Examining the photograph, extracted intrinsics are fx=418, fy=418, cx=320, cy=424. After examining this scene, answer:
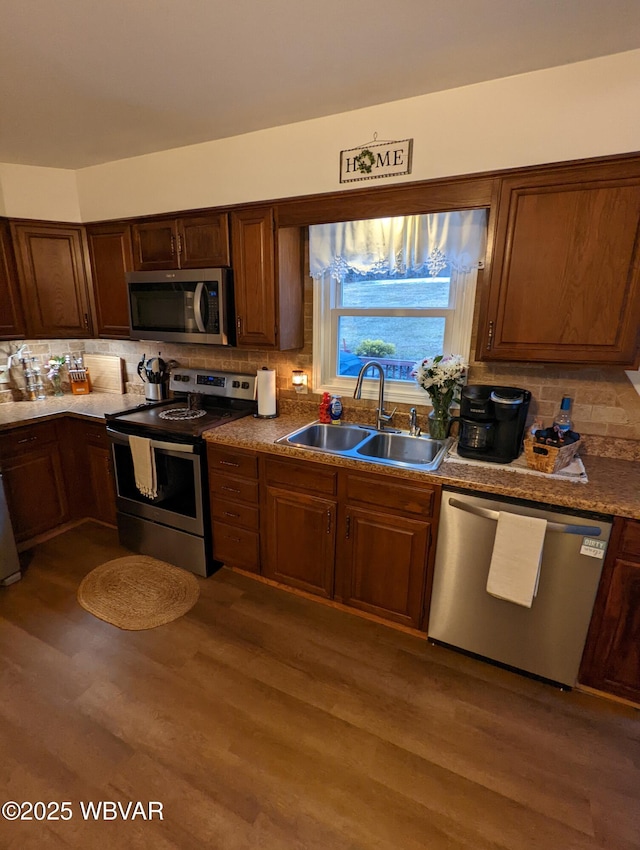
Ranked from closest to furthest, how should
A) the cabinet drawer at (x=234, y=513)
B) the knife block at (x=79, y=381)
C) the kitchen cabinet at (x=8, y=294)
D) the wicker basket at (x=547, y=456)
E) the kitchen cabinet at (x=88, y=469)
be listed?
1. the wicker basket at (x=547, y=456)
2. the cabinet drawer at (x=234, y=513)
3. the kitchen cabinet at (x=8, y=294)
4. the kitchen cabinet at (x=88, y=469)
5. the knife block at (x=79, y=381)

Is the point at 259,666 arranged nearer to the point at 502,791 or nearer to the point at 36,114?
the point at 502,791

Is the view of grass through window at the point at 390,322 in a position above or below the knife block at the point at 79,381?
→ above

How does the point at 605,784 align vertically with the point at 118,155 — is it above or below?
below

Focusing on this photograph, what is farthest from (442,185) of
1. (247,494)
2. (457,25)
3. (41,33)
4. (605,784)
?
(605,784)

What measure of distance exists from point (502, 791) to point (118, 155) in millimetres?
3922

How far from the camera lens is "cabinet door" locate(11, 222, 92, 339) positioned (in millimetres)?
2969

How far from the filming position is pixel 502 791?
60.2 inches

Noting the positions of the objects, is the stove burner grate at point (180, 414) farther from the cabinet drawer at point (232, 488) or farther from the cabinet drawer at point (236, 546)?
the cabinet drawer at point (236, 546)

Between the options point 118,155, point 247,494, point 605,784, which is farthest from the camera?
point 118,155

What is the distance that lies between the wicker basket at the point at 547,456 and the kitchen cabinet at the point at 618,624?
13.0 inches

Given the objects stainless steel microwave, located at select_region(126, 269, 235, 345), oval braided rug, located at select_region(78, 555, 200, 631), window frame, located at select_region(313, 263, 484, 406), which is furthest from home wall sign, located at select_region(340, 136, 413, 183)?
oval braided rug, located at select_region(78, 555, 200, 631)

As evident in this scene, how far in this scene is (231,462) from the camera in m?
2.46

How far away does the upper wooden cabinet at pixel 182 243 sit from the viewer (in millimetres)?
2564

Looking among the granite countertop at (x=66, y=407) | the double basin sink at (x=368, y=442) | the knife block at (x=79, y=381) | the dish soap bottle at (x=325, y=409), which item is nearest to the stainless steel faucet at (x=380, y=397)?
the double basin sink at (x=368, y=442)
